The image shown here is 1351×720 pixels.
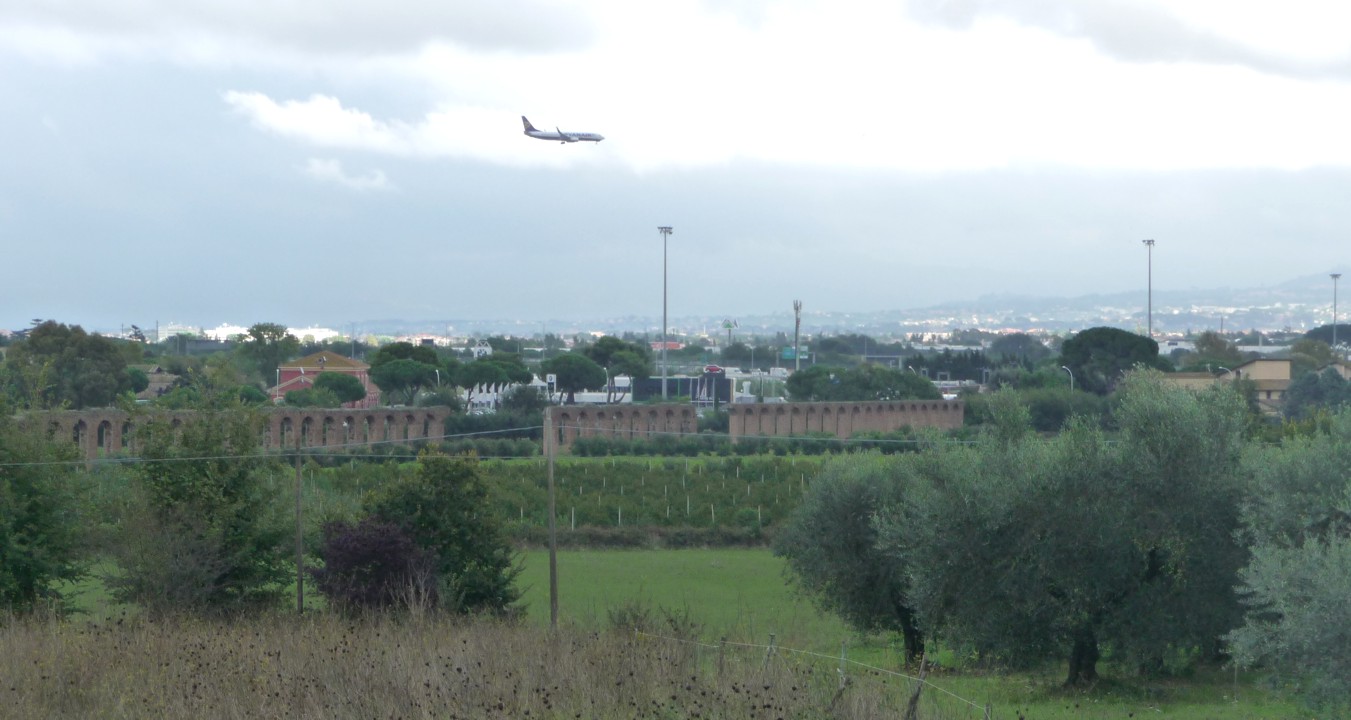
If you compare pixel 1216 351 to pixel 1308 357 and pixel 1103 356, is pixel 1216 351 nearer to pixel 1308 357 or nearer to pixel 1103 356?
pixel 1308 357

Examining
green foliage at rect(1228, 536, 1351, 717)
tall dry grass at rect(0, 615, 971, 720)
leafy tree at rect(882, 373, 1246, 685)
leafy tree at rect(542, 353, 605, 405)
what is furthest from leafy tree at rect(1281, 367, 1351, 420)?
tall dry grass at rect(0, 615, 971, 720)

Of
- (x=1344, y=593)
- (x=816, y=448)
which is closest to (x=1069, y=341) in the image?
(x=816, y=448)

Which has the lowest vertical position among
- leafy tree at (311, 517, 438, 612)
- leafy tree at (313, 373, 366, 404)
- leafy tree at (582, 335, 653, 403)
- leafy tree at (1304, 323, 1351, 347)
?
leafy tree at (311, 517, 438, 612)

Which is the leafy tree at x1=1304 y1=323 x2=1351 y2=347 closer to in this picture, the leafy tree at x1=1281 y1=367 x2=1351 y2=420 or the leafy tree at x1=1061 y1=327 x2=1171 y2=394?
the leafy tree at x1=1061 y1=327 x2=1171 y2=394

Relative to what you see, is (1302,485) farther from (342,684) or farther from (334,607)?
(334,607)

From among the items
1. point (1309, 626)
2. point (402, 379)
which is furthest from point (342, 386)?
point (1309, 626)

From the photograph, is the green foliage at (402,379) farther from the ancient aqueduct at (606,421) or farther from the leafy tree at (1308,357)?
the leafy tree at (1308,357)

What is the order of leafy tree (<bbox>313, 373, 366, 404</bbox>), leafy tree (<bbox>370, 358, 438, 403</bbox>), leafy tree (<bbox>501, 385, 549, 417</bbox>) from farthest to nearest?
leafy tree (<bbox>370, 358, 438, 403</bbox>) < leafy tree (<bbox>313, 373, 366, 404</bbox>) < leafy tree (<bbox>501, 385, 549, 417</bbox>)

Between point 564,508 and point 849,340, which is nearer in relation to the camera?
point 564,508
